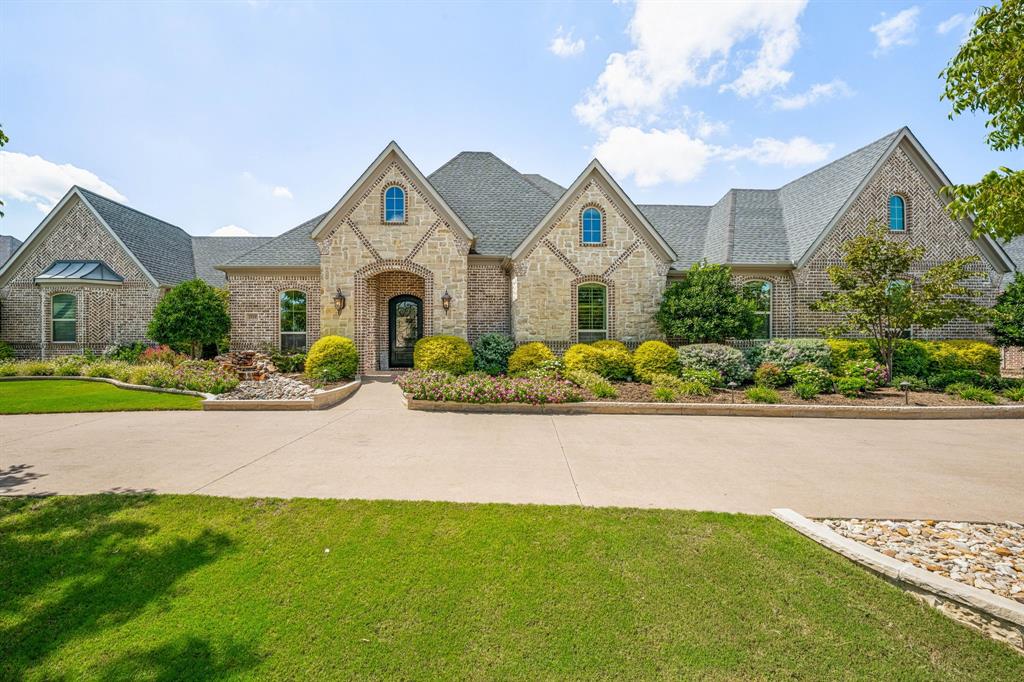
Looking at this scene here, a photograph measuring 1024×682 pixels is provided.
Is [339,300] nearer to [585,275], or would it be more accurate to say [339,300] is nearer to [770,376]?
[585,275]

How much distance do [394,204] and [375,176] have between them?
3.80 ft

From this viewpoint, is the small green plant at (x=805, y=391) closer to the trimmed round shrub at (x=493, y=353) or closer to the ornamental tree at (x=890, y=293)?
the ornamental tree at (x=890, y=293)

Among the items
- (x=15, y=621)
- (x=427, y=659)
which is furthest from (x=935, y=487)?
(x=15, y=621)

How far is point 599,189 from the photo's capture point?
49.3 ft

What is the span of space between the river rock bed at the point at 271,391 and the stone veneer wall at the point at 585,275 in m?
7.09

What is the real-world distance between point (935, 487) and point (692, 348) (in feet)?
26.6

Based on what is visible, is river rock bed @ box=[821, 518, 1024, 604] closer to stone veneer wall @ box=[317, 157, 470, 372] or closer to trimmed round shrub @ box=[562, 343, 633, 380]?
trimmed round shrub @ box=[562, 343, 633, 380]

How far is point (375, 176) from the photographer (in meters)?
14.6

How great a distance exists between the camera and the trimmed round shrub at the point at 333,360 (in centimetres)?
1313

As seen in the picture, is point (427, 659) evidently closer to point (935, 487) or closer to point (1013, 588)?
point (1013, 588)

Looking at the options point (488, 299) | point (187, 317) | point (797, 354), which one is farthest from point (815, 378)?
point (187, 317)

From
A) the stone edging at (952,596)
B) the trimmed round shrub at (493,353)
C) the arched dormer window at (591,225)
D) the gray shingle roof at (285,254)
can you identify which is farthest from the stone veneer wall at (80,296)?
the stone edging at (952,596)

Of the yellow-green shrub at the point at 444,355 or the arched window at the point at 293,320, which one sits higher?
the arched window at the point at 293,320

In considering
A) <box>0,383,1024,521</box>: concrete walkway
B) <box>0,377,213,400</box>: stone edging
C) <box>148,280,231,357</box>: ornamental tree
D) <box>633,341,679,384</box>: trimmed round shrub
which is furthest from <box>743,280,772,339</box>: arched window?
<box>148,280,231,357</box>: ornamental tree
